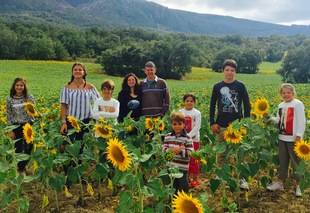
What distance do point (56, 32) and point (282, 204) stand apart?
6177 centimetres

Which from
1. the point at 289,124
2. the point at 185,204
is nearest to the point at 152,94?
the point at 289,124

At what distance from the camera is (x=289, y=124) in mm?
5605

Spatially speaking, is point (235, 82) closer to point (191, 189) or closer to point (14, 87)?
point (191, 189)

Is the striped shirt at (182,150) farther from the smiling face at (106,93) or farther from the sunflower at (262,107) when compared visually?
the smiling face at (106,93)

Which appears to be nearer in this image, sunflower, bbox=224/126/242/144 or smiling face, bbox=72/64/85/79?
sunflower, bbox=224/126/242/144

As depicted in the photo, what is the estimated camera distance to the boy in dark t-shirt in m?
5.89

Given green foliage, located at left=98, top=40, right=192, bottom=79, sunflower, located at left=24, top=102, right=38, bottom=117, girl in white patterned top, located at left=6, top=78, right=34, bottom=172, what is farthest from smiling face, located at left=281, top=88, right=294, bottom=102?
green foliage, located at left=98, top=40, right=192, bottom=79

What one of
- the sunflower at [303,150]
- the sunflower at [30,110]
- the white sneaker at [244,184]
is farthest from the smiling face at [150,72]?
the sunflower at [303,150]

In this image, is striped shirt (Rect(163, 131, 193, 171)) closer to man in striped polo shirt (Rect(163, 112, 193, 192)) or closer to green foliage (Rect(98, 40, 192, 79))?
man in striped polo shirt (Rect(163, 112, 193, 192))

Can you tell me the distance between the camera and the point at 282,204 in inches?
213

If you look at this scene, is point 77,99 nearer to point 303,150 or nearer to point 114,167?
→ point 114,167

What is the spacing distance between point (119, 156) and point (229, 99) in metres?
2.60

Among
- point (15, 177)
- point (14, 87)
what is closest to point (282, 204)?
point (15, 177)

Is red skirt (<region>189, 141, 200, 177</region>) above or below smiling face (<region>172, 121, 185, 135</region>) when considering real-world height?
below
